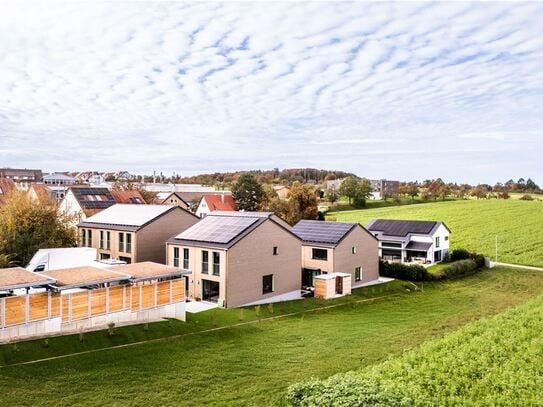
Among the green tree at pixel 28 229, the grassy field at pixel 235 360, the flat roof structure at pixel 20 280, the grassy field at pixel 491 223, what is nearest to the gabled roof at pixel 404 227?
the grassy field at pixel 491 223

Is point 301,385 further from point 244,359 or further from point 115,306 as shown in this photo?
point 115,306

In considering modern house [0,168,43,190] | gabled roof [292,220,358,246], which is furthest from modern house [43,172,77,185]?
gabled roof [292,220,358,246]

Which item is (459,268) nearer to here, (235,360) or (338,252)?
(338,252)

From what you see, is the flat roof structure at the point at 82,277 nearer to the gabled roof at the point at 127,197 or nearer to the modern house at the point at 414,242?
the modern house at the point at 414,242

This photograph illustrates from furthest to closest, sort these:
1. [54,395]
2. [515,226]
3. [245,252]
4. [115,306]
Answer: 1. [515,226]
2. [245,252]
3. [115,306]
4. [54,395]

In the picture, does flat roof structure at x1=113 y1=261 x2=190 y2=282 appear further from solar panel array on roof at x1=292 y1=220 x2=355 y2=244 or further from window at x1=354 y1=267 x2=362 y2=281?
window at x1=354 y1=267 x2=362 y2=281

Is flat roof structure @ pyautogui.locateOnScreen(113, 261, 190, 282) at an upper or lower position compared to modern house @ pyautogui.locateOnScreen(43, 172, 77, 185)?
lower

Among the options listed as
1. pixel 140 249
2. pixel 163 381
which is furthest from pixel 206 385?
pixel 140 249
